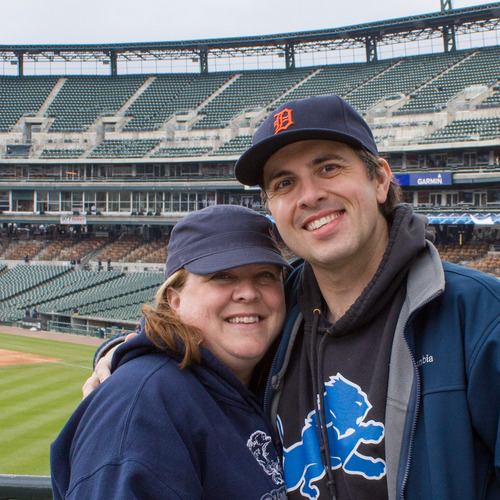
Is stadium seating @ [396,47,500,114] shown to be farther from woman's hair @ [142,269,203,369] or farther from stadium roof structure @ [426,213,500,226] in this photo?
woman's hair @ [142,269,203,369]

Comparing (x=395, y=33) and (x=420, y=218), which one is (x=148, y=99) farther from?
(x=420, y=218)

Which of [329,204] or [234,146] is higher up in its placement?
[234,146]

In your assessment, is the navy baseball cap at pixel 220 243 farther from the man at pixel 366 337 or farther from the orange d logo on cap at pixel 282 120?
the orange d logo on cap at pixel 282 120

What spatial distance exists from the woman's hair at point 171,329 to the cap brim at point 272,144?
665mm

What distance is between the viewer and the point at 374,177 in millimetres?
2930

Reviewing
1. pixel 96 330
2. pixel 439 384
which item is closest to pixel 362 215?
pixel 439 384

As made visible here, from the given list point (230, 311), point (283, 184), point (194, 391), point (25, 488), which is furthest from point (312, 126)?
point (25, 488)

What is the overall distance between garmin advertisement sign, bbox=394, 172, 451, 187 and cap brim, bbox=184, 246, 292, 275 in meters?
Result: 35.9

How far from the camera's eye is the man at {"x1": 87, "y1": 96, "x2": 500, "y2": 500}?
2.10m

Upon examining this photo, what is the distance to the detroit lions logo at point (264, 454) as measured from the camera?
255 centimetres

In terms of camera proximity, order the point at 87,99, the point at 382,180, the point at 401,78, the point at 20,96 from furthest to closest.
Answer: the point at 20,96
the point at 87,99
the point at 401,78
the point at 382,180

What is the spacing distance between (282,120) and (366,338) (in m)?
1.13

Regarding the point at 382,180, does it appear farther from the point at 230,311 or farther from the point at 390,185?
the point at 230,311

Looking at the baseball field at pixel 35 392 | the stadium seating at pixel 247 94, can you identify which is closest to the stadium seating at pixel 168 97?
the stadium seating at pixel 247 94
